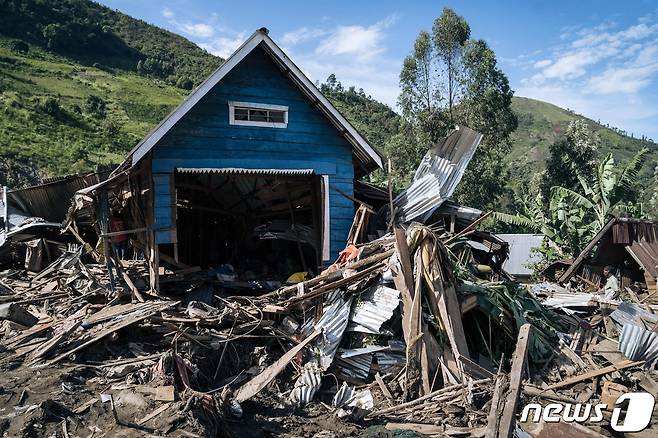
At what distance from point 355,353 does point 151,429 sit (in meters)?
3.80

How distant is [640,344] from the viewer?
939 cm

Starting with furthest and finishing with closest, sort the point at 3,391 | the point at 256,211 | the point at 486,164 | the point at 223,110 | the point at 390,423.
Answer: the point at 486,164
the point at 256,211
the point at 223,110
the point at 390,423
the point at 3,391

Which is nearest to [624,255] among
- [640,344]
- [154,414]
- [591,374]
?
[640,344]

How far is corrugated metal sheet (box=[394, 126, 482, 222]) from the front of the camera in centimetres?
1159

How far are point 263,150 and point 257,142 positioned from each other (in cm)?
23

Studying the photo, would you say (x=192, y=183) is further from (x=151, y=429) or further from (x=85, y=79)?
(x=85, y=79)

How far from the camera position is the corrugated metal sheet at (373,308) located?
335 inches

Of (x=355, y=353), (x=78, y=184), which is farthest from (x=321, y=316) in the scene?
(x=78, y=184)

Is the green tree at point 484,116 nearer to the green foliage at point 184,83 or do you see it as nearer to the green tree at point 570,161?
the green tree at point 570,161

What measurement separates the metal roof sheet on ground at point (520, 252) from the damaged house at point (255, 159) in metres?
18.8

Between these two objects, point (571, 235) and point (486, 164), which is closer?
point (571, 235)

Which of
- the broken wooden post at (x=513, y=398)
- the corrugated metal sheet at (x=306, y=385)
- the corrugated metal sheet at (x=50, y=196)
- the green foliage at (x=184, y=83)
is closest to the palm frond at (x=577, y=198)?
the corrugated metal sheet at (x=306, y=385)

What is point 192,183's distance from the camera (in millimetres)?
13945

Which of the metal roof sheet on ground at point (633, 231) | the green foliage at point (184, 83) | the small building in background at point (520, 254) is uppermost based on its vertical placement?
the green foliage at point (184, 83)
